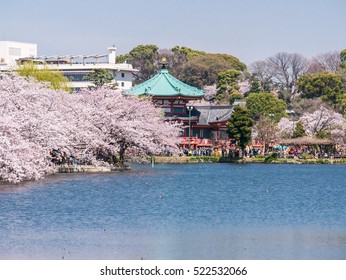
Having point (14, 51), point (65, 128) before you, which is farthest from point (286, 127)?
point (14, 51)

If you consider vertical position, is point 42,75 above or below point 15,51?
below

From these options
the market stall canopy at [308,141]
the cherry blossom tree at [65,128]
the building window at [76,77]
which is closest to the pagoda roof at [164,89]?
the market stall canopy at [308,141]

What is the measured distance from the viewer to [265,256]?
63.3ft

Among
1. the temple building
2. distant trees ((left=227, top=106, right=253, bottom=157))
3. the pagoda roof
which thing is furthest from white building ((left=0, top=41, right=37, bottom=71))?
distant trees ((left=227, top=106, right=253, bottom=157))

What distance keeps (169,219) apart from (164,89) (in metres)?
49.2

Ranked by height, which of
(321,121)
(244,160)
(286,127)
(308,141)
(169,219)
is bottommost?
(244,160)

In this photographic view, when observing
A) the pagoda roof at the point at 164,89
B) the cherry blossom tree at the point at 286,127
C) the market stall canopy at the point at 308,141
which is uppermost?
the pagoda roof at the point at 164,89

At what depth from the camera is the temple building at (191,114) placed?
7281 centimetres

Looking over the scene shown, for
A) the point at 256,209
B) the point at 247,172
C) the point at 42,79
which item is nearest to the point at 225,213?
the point at 256,209

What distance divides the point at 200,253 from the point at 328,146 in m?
52.4

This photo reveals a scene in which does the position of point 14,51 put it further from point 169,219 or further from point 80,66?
point 169,219

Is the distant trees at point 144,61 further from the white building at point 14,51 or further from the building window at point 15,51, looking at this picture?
the building window at point 15,51

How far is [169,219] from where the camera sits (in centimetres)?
2594
